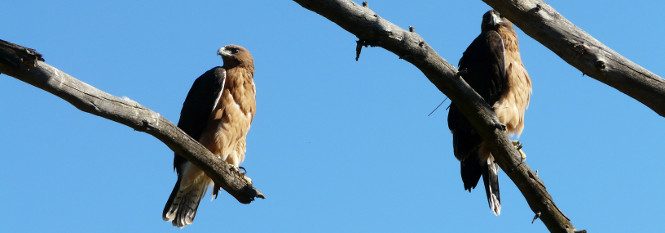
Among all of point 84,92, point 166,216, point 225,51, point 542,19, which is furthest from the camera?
point 225,51

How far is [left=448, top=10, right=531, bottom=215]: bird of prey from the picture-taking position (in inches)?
254

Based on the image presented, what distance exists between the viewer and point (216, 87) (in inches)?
285

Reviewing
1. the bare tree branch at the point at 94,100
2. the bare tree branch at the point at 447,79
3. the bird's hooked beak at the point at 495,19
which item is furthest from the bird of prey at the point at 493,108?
the bare tree branch at the point at 94,100

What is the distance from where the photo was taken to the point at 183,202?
707cm

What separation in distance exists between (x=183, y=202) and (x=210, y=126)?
2.41 feet

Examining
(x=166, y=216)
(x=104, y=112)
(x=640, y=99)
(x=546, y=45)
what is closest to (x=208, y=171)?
(x=104, y=112)

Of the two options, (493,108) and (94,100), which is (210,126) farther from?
(94,100)

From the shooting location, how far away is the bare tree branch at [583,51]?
4.45 m

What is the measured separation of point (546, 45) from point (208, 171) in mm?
2326

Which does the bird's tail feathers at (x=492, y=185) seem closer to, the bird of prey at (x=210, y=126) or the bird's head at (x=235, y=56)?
the bird of prey at (x=210, y=126)

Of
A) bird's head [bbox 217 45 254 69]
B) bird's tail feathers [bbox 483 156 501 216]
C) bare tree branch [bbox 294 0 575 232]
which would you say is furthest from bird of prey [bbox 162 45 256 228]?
bare tree branch [bbox 294 0 575 232]

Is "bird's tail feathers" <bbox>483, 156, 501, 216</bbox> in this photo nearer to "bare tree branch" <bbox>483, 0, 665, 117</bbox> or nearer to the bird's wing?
"bare tree branch" <bbox>483, 0, 665, 117</bbox>

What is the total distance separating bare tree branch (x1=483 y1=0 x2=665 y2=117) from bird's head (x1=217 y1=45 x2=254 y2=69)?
150 inches

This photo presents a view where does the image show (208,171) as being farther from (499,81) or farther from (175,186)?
(499,81)
